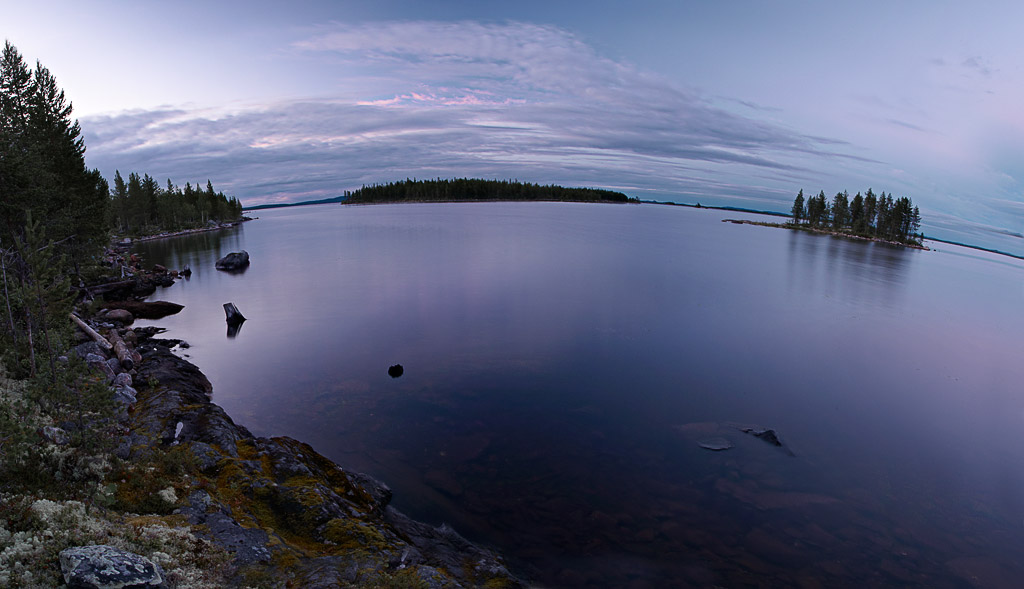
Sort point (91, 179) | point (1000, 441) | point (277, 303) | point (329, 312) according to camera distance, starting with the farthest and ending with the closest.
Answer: point (91, 179) → point (277, 303) → point (329, 312) → point (1000, 441)

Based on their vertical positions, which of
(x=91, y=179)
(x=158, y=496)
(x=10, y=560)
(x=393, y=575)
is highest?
(x=91, y=179)

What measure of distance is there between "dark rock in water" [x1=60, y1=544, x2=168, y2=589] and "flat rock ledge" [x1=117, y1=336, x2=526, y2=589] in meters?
1.81

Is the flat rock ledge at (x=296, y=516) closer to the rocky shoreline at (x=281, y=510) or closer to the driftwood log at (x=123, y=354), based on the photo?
the rocky shoreline at (x=281, y=510)

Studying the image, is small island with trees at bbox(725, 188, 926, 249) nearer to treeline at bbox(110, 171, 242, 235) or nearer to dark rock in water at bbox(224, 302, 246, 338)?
dark rock in water at bbox(224, 302, 246, 338)

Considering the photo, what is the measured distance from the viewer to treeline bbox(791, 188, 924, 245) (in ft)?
482

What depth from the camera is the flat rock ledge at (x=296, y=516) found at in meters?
9.55

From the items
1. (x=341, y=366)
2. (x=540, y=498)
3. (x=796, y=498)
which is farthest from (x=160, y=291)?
(x=796, y=498)

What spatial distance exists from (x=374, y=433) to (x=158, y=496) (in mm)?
8348

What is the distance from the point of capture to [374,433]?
18.3m

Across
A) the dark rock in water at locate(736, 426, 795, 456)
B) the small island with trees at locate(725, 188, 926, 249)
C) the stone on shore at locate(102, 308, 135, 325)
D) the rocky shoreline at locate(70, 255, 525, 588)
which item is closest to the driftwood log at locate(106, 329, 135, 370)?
the rocky shoreline at locate(70, 255, 525, 588)

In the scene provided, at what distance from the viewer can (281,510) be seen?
11.6m

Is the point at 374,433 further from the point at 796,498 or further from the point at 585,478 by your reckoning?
the point at 796,498

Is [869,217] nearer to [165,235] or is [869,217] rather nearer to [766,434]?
[766,434]

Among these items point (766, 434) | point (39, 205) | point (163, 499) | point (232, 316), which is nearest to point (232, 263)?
point (232, 316)
